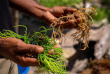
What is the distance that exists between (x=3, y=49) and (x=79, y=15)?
32.5 inches

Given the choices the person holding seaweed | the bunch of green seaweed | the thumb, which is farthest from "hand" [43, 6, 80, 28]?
the thumb

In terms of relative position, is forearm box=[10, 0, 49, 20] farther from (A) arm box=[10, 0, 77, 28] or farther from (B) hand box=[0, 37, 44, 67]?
(B) hand box=[0, 37, 44, 67]

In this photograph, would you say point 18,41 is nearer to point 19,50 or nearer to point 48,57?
point 19,50

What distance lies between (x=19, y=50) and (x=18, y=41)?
6 cm

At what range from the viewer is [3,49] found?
1.01 meters

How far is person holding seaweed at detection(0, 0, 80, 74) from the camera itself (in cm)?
97

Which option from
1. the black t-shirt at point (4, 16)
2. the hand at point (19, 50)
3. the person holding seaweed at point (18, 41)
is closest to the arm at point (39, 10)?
the person holding seaweed at point (18, 41)

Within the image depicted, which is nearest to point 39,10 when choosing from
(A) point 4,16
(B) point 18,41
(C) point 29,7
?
(C) point 29,7

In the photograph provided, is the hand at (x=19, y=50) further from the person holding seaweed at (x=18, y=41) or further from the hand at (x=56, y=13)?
the hand at (x=56, y=13)

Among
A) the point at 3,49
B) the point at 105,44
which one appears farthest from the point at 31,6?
the point at 105,44

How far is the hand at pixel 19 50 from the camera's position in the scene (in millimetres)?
959

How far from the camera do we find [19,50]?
97 centimetres

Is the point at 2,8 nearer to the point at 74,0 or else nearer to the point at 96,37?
the point at 96,37

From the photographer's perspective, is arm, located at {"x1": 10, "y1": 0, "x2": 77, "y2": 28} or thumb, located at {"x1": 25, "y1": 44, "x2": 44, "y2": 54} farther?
arm, located at {"x1": 10, "y1": 0, "x2": 77, "y2": 28}
